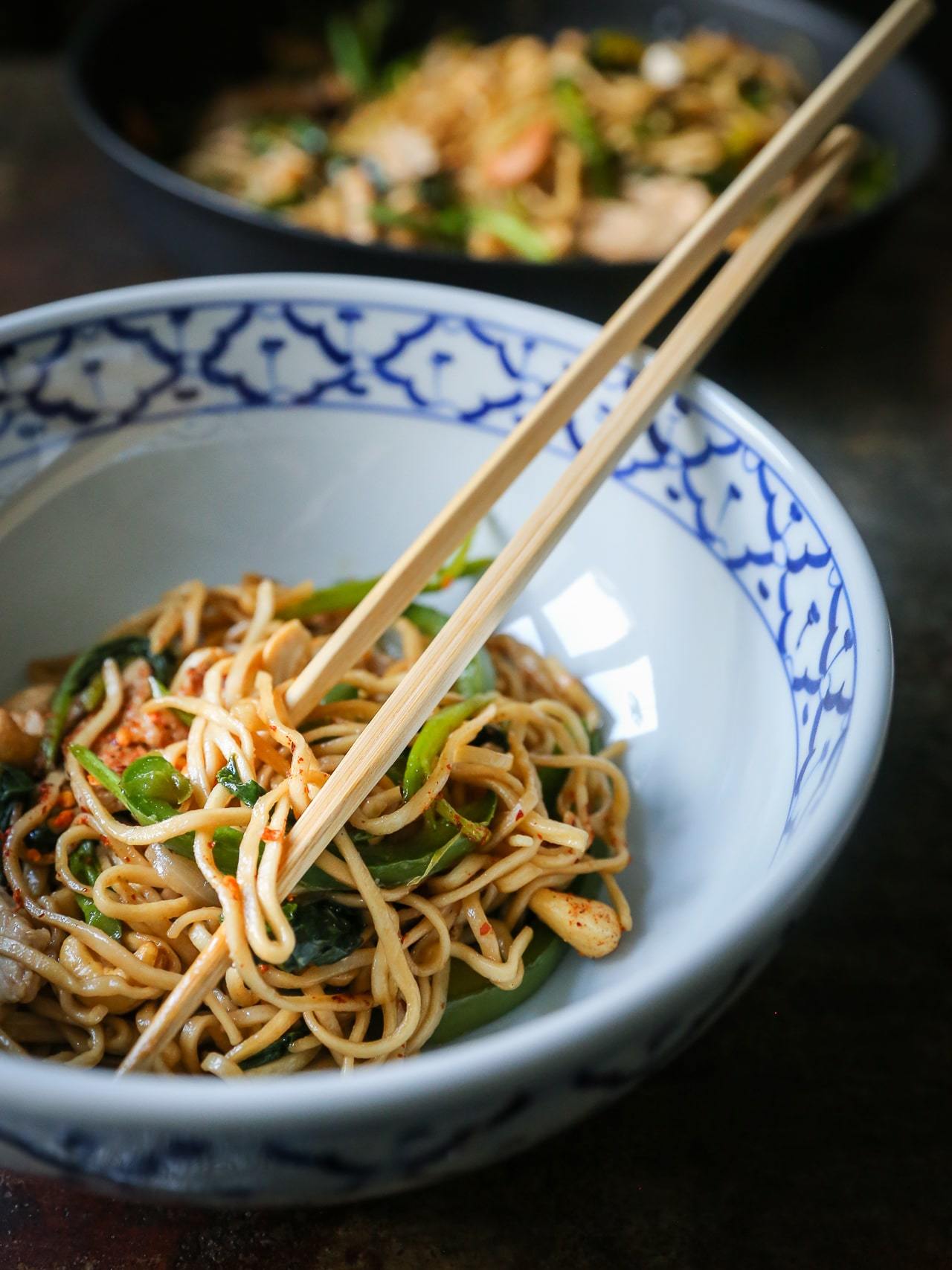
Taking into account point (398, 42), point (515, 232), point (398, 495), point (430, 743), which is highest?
point (398, 42)

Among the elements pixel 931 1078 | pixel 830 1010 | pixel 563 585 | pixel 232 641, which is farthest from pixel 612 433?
pixel 931 1078

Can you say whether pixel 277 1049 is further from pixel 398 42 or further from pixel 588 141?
pixel 398 42

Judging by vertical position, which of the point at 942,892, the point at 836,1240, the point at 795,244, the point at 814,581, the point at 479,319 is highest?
the point at 795,244

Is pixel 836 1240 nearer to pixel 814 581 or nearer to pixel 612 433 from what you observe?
pixel 814 581

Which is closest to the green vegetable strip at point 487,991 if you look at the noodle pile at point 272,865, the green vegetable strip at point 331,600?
the noodle pile at point 272,865

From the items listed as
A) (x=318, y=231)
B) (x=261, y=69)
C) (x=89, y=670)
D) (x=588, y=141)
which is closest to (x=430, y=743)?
(x=89, y=670)

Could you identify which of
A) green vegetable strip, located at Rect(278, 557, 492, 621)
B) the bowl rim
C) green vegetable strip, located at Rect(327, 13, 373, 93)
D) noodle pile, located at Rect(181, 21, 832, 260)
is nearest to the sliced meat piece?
noodle pile, located at Rect(181, 21, 832, 260)
